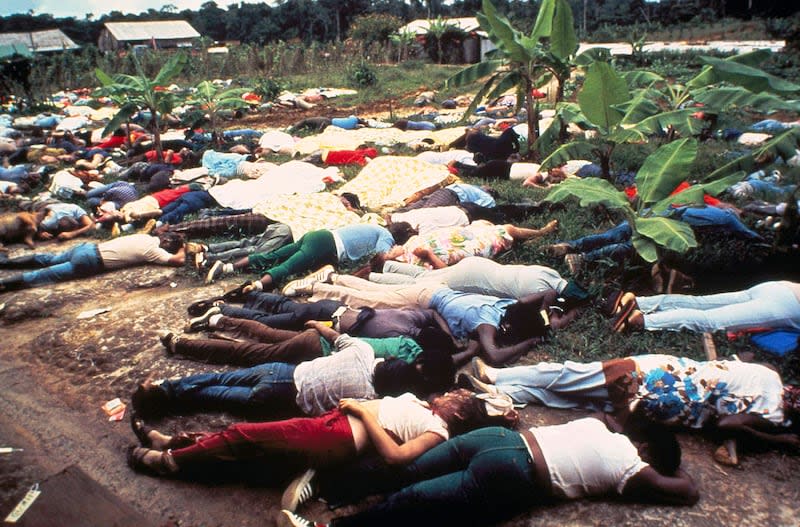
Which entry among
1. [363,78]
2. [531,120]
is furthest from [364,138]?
[363,78]

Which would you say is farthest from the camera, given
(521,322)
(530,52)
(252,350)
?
(530,52)

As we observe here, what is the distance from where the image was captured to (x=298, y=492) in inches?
107

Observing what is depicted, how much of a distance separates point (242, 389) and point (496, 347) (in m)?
1.77

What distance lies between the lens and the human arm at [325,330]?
3799mm

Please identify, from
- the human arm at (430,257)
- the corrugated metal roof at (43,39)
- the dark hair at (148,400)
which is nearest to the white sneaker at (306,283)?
the human arm at (430,257)

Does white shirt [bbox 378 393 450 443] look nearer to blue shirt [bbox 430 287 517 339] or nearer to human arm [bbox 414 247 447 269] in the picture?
blue shirt [bbox 430 287 517 339]

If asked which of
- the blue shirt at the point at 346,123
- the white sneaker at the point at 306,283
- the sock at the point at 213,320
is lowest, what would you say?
the sock at the point at 213,320

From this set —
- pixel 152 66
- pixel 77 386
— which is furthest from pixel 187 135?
pixel 152 66

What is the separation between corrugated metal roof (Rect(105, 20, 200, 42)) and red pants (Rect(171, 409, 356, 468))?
41394 millimetres

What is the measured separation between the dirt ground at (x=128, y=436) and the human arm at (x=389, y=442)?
0.46m

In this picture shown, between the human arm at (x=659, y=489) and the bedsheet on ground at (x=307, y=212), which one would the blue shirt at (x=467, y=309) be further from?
the bedsheet on ground at (x=307, y=212)

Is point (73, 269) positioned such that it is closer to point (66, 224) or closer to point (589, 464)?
point (66, 224)

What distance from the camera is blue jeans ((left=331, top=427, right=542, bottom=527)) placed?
8.15 feet

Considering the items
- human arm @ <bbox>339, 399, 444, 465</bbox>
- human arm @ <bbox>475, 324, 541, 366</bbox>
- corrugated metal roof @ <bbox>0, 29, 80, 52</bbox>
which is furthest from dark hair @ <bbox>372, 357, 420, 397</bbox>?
corrugated metal roof @ <bbox>0, 29, 80, 52</bbox>
